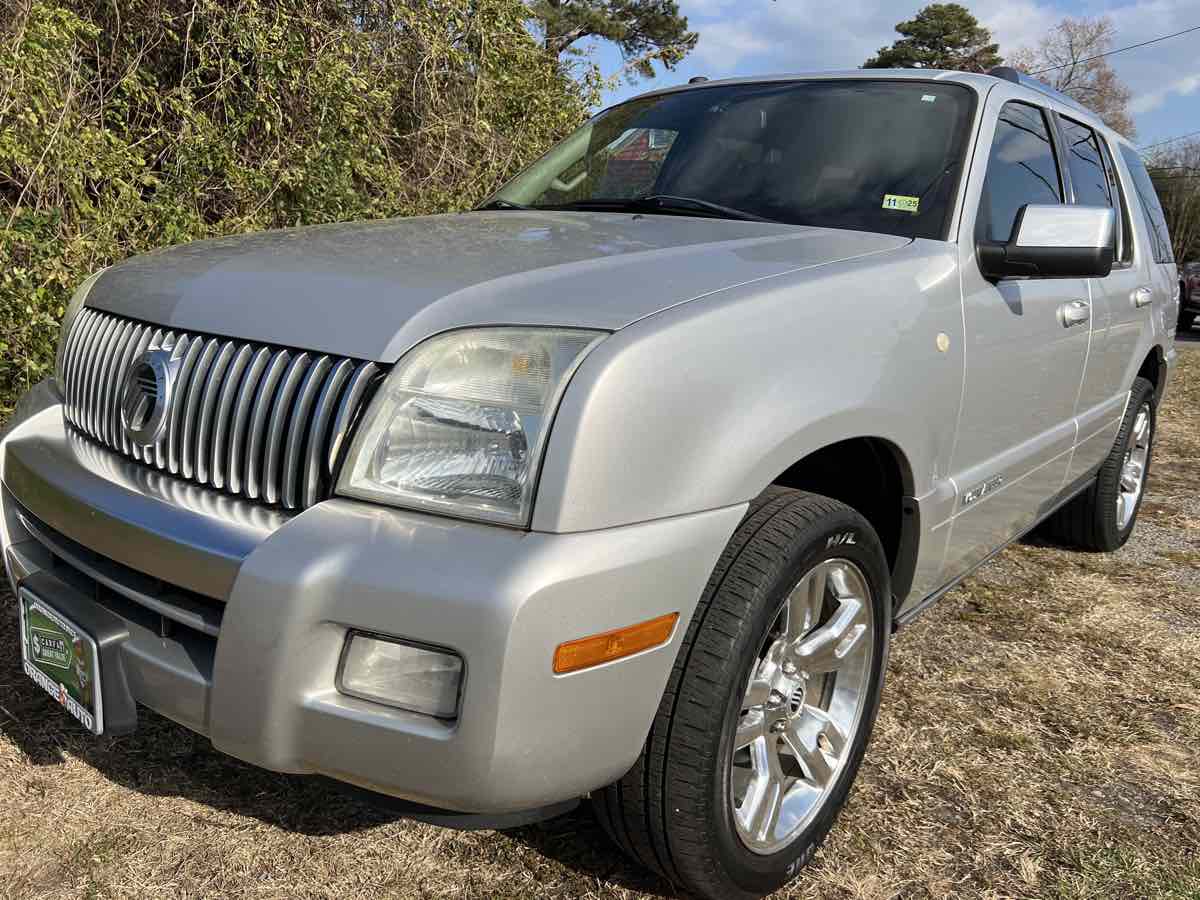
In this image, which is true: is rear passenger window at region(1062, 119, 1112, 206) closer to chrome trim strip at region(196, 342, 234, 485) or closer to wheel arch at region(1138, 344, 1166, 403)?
wheel arch at region(1138, 344, 1166, 403)

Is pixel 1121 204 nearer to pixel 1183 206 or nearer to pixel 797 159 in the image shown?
pixel 797 159

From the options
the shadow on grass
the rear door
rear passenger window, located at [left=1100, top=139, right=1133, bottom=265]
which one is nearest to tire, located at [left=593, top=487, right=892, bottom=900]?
the shadow on grass

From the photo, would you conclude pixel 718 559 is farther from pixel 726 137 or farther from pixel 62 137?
pixel 62 137

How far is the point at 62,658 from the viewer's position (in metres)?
1.90

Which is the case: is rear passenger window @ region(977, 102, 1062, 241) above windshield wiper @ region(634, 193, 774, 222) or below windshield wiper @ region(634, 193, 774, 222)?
above

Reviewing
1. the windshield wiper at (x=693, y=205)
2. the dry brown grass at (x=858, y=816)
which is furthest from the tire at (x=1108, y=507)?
the windshield wiper at (x=693, y=205)

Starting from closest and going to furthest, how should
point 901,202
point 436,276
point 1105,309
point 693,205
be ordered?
point 436,276 → point 901,202 → point 693,205 → point 1105,309

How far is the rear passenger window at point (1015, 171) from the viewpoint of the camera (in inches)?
106

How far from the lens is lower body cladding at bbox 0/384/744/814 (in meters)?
1.46

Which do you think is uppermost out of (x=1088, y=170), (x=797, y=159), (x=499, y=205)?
(x=1088, y=170)

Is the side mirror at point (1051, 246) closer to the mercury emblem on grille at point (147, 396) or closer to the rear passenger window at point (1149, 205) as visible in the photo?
the mercury emblem on grille at point (147, 396)

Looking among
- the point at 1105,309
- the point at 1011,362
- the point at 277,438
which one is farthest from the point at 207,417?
the point at 1105,309

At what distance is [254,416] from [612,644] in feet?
2.43

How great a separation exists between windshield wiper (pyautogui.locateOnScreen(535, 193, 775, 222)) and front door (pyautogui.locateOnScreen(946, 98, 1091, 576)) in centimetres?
57
